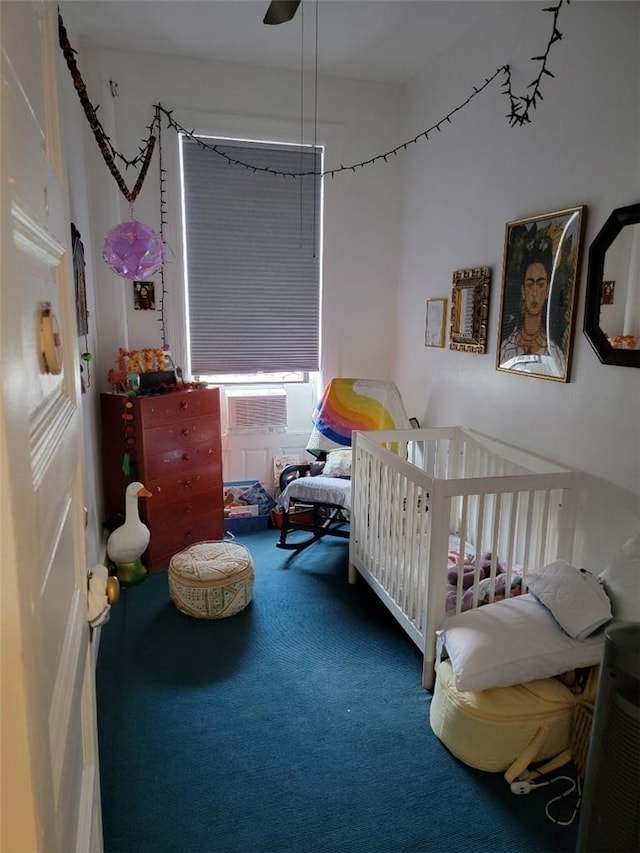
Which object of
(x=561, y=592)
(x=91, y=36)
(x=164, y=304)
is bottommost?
(x=561, y=592)

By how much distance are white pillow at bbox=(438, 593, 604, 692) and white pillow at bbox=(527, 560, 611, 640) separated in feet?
0.14

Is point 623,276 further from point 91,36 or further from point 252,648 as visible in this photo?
point 91,36

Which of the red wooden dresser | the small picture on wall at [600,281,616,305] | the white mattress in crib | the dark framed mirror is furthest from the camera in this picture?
the red wooden dresser

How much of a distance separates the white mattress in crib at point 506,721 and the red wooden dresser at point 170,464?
1918 millimetres

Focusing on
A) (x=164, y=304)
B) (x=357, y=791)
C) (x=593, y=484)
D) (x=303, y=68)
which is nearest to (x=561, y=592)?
(x=593, y=484)

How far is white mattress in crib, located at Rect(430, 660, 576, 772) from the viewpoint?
5.74 ft

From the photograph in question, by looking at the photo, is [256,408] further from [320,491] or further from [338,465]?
[320,491]

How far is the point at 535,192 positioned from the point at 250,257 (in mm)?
1905

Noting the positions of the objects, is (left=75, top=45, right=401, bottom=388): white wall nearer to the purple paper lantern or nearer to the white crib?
the purple paper lantern

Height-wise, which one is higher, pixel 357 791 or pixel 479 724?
pixel 479 724

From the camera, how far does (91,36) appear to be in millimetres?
3059

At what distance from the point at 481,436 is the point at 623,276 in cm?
111

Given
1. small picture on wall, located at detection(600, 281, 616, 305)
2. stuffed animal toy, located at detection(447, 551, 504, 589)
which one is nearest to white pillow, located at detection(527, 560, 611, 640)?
stuffed animal toy, located at detection(447, 551, 504, 589)

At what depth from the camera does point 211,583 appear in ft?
8.53
